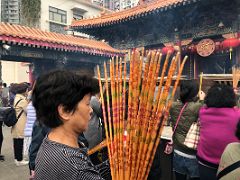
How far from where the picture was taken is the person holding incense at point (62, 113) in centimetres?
106

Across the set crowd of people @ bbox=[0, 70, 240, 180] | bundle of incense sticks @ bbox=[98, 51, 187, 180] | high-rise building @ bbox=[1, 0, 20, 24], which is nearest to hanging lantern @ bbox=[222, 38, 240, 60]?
crowd of people @ bbox=[0, 70, 240, 180]

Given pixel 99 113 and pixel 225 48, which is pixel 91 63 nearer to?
pixel 225 48

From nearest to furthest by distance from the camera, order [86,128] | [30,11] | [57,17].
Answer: [86,128]
[30,11]
[57,17]

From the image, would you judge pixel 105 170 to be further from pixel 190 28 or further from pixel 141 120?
pixel 190 28

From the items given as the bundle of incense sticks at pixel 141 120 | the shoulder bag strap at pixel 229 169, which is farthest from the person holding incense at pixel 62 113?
the shoulder bag strap at pixel 229 169

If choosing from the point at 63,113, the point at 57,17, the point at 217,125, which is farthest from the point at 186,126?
the point at 57,17

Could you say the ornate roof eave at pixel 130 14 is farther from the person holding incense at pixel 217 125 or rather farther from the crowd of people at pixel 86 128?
the person holding incense at pixel 217 125

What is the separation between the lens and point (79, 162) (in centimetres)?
103

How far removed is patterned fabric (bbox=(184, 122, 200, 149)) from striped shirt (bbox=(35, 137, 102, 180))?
165 centimetres

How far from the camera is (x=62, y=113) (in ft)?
3.70

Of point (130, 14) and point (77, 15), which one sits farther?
point (77, 15)

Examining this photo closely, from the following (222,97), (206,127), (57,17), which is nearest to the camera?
(222,97)

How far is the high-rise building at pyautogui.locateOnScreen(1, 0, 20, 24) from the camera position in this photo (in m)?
17.1

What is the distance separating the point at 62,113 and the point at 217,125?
1.51m
